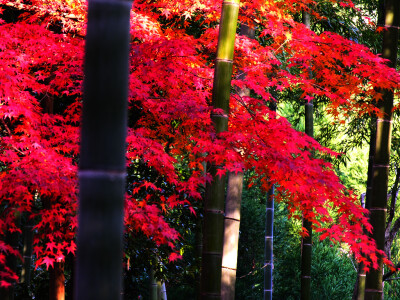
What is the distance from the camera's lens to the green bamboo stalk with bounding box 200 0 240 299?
509 centimetres

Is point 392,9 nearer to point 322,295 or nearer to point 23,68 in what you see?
point 23,68

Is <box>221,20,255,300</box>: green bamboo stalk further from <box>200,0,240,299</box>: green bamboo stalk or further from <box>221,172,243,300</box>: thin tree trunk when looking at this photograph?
<box>200,0,240,299</box>: green bamboo stalk

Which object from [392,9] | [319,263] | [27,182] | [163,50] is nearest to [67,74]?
[163,50]

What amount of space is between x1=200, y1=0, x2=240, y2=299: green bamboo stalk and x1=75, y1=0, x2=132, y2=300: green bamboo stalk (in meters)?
3.11

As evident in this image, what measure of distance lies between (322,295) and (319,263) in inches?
40.4

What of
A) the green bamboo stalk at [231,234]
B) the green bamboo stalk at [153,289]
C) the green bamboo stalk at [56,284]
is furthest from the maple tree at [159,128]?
the green bamboo stalk at [153,289]

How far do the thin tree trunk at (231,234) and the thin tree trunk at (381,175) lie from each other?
2.66 metres

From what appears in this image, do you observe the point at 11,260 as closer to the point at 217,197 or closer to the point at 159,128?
the point at 159,128

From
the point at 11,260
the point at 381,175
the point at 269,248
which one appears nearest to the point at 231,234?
the point at 381,175

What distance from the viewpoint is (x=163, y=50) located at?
6.43 metres

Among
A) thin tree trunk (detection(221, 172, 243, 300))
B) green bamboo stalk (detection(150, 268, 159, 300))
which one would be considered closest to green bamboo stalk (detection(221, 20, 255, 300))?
thin tree trunk (detection(221, 172, 243, 300))

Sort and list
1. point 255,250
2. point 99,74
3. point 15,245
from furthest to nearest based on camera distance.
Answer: point 255,250 → point 15,245 → point 99,74

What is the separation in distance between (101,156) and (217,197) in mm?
3198

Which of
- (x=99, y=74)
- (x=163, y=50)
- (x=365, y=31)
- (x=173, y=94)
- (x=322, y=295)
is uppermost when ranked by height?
(x=365, y=31)
